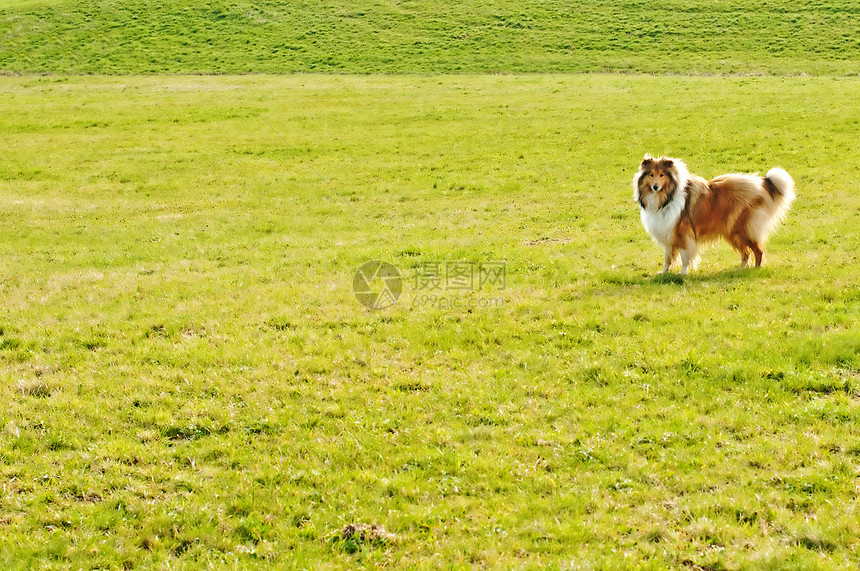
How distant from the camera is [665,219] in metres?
15.0

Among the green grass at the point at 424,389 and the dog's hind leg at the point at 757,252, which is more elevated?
the dog's hind leg at the point at 757,252

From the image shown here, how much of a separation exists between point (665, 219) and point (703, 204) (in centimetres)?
89

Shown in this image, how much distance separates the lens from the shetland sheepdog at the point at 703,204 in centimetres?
1486

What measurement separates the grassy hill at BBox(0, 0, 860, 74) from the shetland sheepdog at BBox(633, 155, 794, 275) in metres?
43.6

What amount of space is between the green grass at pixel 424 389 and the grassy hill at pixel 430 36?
35.9 metres

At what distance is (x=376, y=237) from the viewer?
69.7 feet

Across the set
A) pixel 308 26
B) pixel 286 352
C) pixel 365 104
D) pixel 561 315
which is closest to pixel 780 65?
pixel 365 104

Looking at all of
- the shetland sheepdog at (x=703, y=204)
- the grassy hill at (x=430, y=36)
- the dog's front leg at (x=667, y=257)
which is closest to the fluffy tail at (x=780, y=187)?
the shetland sheepdog at (x=703, y=204)

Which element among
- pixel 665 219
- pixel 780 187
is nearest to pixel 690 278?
pixel 665 219

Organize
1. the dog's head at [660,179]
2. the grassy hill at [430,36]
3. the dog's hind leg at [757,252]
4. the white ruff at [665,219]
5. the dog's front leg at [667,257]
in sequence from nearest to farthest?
the dog's head at [660,179]
the white ruff at [665,219]
the dog's hind leg at [757,252]
the dog's front leg at [667,257]
the grassy hill at [430,36]

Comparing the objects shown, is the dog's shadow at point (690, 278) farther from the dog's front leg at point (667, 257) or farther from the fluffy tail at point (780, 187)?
the fluffy tail at point (780, 187)

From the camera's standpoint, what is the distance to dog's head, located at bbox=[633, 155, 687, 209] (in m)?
14.8

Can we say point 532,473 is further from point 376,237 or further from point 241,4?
point 241,4

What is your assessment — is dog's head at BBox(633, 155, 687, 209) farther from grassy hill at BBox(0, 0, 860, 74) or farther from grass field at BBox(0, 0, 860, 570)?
grassy hill at BBox(0, 0, 860, 74)
